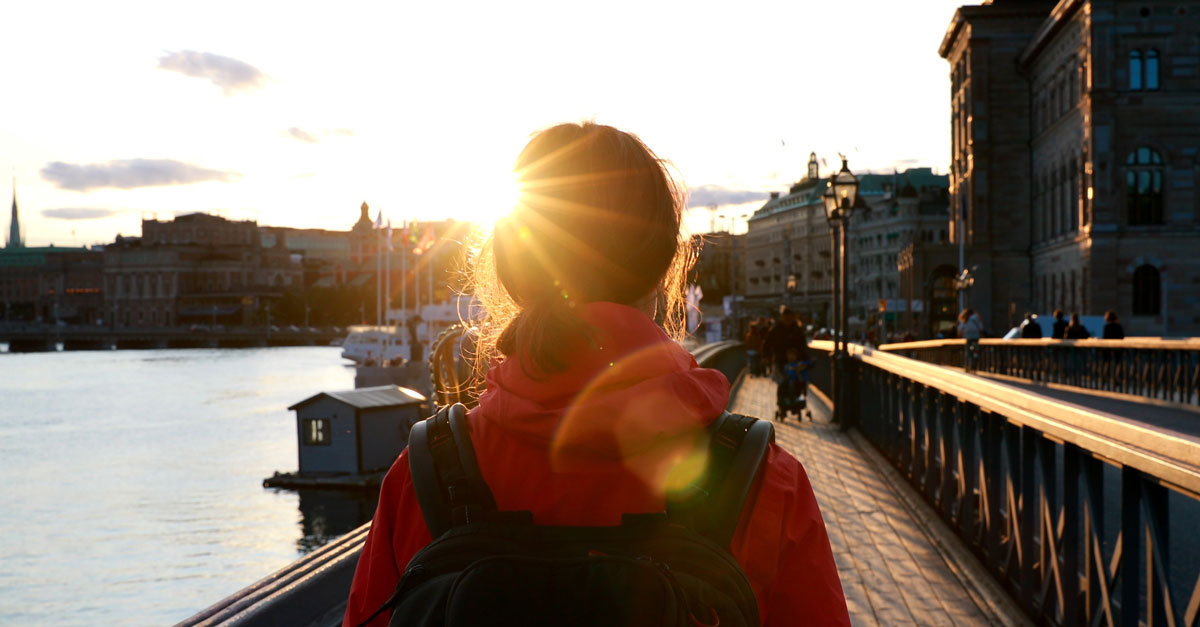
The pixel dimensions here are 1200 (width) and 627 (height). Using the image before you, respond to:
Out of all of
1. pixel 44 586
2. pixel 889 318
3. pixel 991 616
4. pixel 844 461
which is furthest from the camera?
pixel 889 318

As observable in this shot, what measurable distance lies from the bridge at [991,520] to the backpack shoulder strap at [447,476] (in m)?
2.30

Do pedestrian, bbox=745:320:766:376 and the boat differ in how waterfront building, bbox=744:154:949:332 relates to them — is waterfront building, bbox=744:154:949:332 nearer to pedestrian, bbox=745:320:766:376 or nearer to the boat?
the boat

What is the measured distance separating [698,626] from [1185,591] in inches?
180

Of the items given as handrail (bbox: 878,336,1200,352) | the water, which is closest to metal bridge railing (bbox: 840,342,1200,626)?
handrail (bbox: 878,336,1200,352)

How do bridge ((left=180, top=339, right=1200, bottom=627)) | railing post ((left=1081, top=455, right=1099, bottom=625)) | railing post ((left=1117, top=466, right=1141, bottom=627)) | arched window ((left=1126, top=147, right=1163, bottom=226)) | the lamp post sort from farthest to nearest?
1. arched window ((left=1126, top=147, right=1163, bottom=226))
2. the lamp post
3. railing post ((left=1081, top=455, right=1099, bottom=625))
4. railing post ((left=1117, top=466, right=1141, bottom=627))
5. bridge ((left=180, top=339, right=1200, bottom=627))

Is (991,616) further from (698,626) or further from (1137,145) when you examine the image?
(1137,145)

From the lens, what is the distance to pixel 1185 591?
5227 millimetres

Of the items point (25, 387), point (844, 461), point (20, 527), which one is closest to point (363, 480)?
point (20, 527)

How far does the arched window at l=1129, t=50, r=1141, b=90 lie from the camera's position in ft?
167

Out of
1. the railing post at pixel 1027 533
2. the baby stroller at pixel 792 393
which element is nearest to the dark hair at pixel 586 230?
the railing post at pixel 1027 533

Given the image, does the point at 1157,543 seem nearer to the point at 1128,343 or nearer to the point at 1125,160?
the point at 1128,343

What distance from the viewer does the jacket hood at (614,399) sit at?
5.50 feet

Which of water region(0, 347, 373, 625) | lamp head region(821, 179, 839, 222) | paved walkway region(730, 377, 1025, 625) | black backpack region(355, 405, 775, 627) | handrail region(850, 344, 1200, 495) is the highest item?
lamp head region(821, 179, 839, 222)

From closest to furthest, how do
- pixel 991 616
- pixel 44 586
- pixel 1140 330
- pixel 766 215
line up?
pixel 991 616 < pixel 44 586 < pixel 1140 330 < pixel 766 215
